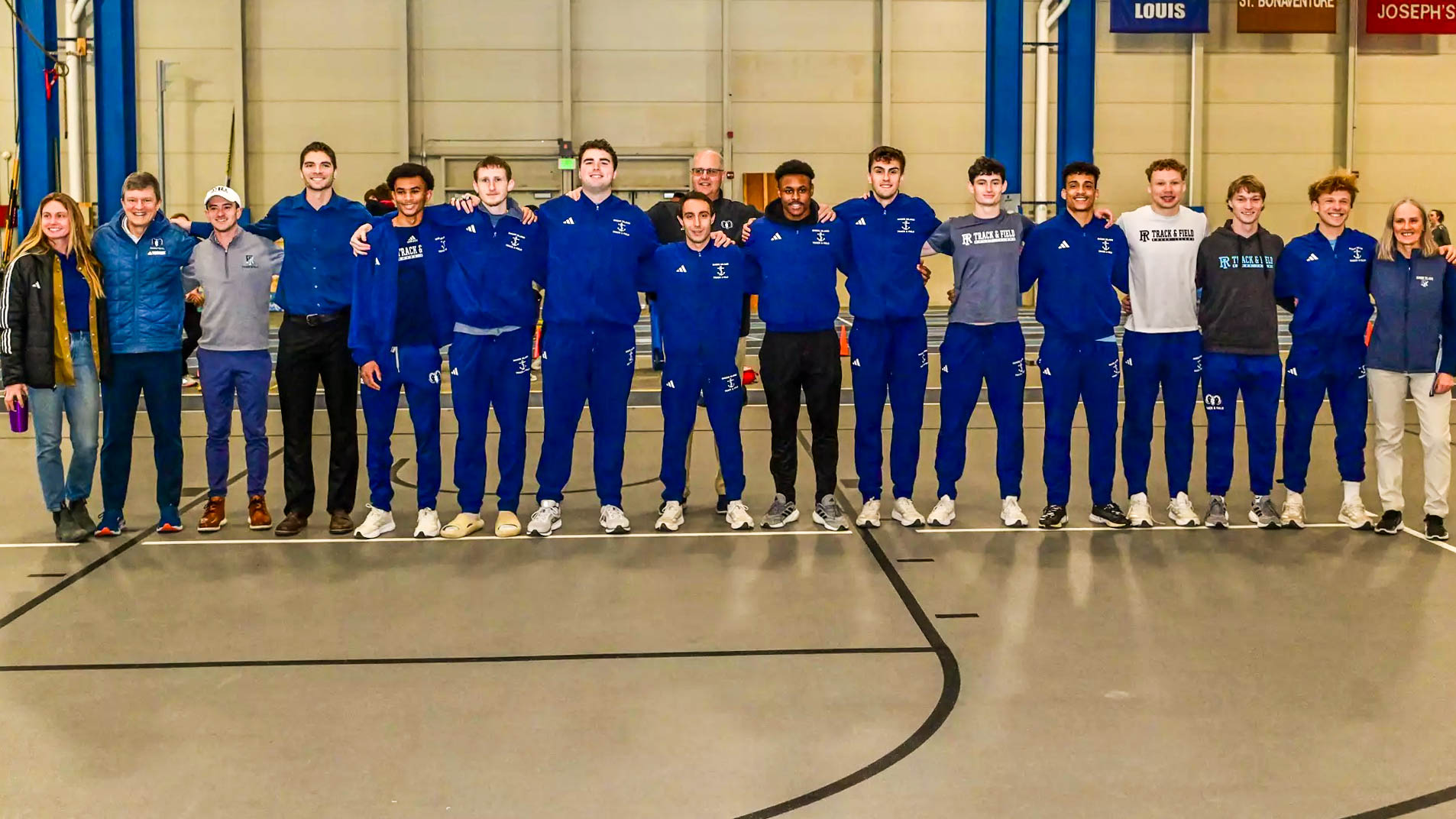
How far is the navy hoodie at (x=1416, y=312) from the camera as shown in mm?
6672

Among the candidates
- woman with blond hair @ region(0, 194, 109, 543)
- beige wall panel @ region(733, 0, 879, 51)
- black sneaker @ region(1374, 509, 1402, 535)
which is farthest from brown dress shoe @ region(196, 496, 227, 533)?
beige wall panel @ region(733, 0, 879, 51)

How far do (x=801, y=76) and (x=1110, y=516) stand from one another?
17.8 meters

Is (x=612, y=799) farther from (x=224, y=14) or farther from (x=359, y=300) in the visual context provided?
(x=224, y=14)

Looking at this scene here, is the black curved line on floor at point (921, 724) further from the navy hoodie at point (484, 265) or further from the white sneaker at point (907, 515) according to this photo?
the navy hoodie at point (484, 265)

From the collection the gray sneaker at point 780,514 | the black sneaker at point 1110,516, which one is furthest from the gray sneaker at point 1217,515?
the gray sneaker at point 780,514

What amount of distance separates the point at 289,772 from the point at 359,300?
3422 millimetres

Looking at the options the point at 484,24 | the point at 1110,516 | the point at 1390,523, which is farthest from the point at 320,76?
the point at 1390,523

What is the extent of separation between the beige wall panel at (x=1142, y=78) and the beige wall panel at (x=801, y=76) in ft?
13.7

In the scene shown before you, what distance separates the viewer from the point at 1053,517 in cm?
710

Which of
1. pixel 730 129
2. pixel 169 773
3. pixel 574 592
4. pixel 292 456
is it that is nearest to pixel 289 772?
pixel 169 773

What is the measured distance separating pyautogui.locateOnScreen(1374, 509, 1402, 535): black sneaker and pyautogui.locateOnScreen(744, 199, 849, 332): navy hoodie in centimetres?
295

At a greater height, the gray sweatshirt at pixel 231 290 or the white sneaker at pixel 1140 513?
the gray sweatshirt at pixel 231 290

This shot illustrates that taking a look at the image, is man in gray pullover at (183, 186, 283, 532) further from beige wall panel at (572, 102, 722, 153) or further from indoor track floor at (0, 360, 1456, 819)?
beige wall panel at (572, 102, 722, 153)

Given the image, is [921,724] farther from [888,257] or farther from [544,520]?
[888,257]
